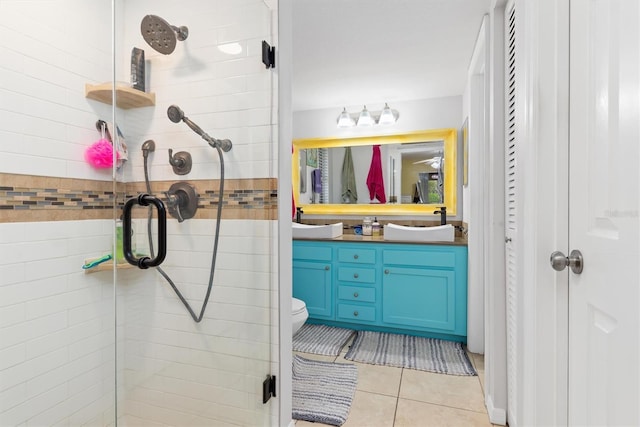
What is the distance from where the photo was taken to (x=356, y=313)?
2.84 meters

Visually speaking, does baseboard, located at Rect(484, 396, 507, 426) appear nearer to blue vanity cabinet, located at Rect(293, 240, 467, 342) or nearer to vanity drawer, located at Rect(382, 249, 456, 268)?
blue vanity cabinet, located at Rect(293, 240, 467, 342)

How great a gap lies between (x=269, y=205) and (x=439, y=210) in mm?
2159

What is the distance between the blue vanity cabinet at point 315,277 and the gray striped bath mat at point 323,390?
0.63 meters

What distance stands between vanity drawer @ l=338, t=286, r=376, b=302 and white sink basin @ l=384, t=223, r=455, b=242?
484 mm

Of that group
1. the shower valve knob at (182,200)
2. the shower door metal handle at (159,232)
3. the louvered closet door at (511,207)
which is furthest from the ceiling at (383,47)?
the shower door metal handle at (159,232)

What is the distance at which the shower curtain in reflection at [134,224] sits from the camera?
1.17 m

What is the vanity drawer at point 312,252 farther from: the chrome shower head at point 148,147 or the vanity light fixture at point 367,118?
the chrome shower head at point 148,147

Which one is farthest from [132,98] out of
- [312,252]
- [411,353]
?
[411,353]

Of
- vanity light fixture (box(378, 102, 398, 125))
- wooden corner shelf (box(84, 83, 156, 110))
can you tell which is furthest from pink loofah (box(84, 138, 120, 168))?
vanity light fixture (box(378, 102, 398, 125))

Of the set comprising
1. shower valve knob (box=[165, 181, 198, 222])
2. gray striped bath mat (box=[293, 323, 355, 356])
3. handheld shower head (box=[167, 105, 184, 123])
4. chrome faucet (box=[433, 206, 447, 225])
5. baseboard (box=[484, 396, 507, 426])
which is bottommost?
gray striped bath mat (box=[293, 323, 355, 356])

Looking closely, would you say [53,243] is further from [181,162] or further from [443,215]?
[443,215]

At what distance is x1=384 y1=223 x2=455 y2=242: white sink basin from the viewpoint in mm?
2682

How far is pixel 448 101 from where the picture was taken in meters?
3.13

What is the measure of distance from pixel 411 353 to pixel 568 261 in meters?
1.69
